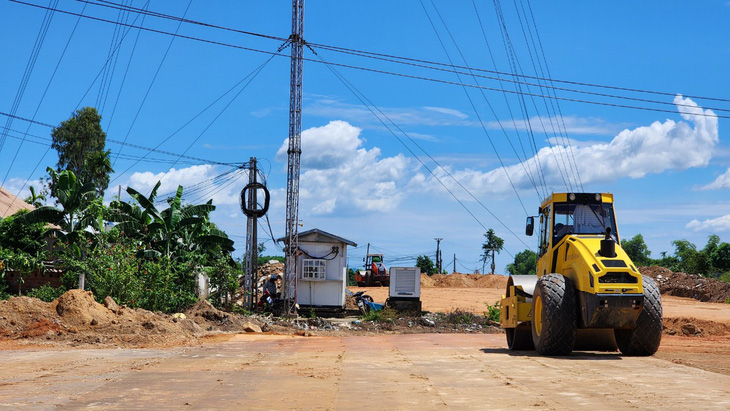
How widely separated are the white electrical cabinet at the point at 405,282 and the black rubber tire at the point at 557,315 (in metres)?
19.0

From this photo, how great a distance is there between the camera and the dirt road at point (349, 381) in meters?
8.65

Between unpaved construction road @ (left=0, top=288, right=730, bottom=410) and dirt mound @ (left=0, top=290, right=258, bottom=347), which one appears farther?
dirt mound @ (left=0, top=290, right=258, bottom=347)

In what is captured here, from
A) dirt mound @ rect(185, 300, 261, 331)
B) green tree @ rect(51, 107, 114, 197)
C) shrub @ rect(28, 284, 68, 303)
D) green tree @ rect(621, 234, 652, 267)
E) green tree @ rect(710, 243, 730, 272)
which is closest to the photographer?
dirt mound @ rect(185, 300, 261, 331)

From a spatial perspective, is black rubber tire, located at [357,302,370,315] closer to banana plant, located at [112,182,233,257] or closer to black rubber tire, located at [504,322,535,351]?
banana plant, located at [112,182,233,257]

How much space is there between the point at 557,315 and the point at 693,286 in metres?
45.2

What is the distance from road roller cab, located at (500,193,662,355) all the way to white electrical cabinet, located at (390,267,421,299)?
1673cm

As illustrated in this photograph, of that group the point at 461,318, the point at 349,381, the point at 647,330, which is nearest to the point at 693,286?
the point at 461,318

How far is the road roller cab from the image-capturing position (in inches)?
543

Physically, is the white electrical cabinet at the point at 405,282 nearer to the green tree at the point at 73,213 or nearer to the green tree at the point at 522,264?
the green tree at the point at 73,213

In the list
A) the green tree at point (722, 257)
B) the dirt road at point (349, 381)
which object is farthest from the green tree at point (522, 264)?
the dirt road at point (349, 381)

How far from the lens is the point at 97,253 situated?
2739 centimetres

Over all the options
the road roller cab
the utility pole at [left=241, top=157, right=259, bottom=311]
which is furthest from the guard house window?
the road roller cab

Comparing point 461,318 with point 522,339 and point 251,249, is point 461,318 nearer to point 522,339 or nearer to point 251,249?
point 251,249

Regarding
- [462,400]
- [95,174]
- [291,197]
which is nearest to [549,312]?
[462,400]
